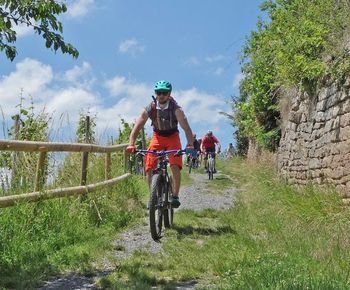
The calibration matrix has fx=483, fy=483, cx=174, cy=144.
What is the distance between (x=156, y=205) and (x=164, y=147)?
96 cm

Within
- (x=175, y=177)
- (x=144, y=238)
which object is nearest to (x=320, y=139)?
(x=175, y=177)

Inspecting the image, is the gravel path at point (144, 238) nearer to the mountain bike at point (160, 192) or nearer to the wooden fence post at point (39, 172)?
the mountain bike at point (160, 192)

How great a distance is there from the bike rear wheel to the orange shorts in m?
0.34

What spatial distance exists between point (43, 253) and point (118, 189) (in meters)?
3.56

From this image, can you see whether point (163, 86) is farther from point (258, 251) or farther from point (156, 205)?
point (258, 251)

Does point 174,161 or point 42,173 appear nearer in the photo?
point 42,173

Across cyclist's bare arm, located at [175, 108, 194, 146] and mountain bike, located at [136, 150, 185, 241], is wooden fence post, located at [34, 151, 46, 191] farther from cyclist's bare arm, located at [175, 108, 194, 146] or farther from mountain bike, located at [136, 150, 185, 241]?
cyclist's bare arm, located at [175, 108, 194, 146]

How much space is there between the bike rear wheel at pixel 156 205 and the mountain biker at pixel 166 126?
0.28 m

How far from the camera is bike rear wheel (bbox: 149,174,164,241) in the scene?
6410 mm

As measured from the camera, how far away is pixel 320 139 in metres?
9.19

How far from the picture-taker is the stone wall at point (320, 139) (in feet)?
25.6

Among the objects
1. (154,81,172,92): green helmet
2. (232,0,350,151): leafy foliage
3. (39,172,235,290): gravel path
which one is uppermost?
(232,0,350,151): leafy foliage

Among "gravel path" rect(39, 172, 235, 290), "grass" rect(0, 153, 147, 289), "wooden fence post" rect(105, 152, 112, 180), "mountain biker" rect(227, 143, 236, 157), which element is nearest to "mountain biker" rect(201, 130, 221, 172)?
"gravel path" rect(39, 172, 235, 290)

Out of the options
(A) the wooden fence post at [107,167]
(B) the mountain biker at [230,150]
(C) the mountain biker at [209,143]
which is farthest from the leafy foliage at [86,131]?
(B) the mountain biker at [230,150]
